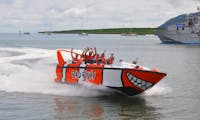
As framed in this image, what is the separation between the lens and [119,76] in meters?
21.2

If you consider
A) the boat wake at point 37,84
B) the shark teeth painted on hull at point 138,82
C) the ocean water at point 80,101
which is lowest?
the ocean water at point 80,101

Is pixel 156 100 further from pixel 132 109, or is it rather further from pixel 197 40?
pixel 197 40

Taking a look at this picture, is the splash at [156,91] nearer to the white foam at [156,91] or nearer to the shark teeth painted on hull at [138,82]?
the white foam at [156,91]

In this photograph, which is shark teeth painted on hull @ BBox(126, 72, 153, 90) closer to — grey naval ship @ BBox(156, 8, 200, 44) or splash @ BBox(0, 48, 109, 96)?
splash @ BBox(0, 48, 109, 96)

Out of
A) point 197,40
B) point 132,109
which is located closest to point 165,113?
point 132,109

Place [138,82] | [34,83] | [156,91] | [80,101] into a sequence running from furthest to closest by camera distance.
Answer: [34,83], [156,91], [80,101], [138,82]

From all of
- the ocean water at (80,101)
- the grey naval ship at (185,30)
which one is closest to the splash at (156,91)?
the ocean water at (80,101)

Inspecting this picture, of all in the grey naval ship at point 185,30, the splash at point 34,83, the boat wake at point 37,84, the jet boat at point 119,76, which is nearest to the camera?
the jet boat at point 119,76

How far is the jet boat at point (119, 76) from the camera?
20.9m

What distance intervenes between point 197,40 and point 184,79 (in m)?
88.0

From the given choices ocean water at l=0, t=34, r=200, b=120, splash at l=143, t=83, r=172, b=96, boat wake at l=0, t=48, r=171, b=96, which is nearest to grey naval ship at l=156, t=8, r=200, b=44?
boat wake at l=0, t=48, r=171, b=96

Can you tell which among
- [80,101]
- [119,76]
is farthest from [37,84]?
[119,76]

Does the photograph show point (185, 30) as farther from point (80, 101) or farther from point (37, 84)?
point (80, 101)

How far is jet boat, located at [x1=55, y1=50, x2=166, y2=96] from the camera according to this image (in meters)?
20.9
